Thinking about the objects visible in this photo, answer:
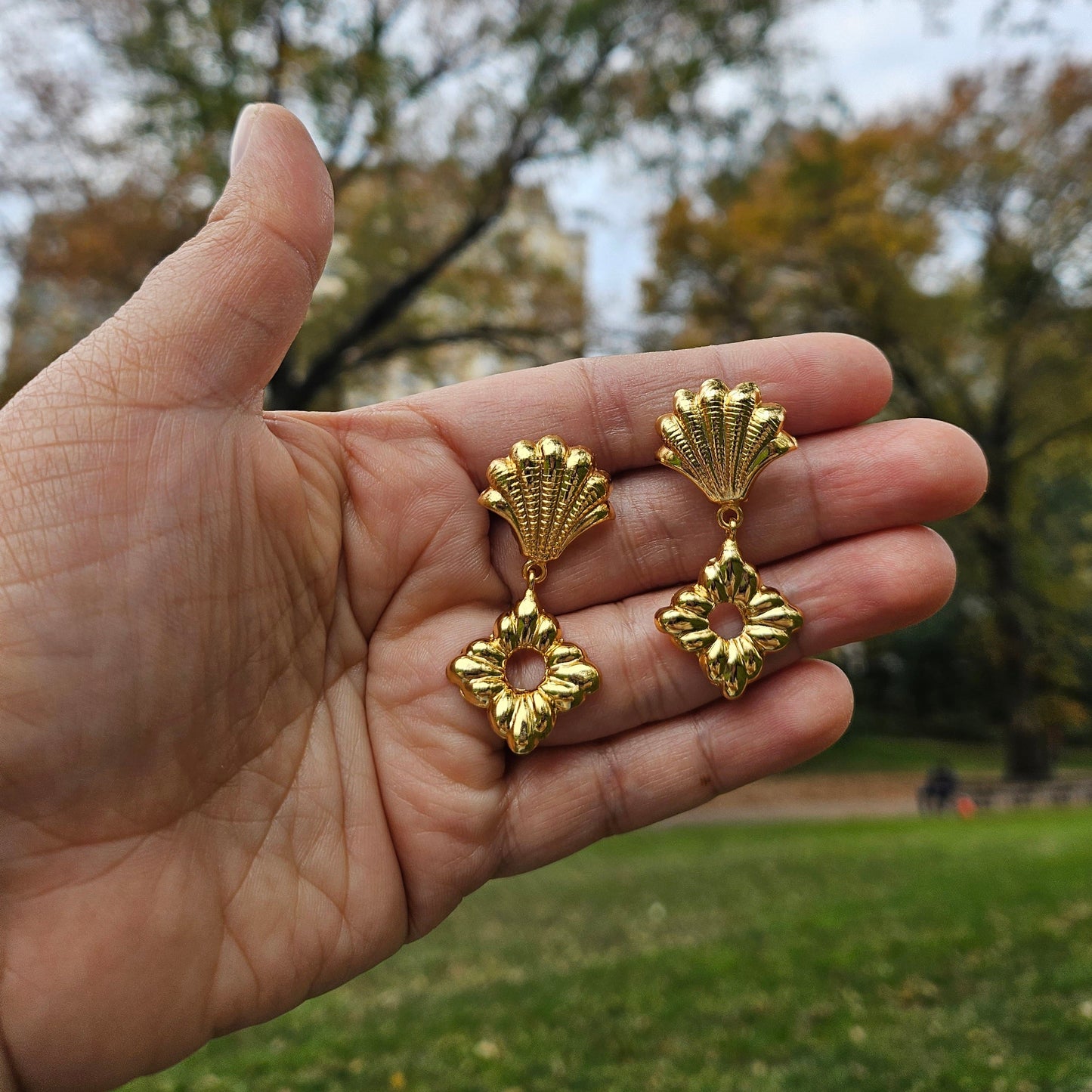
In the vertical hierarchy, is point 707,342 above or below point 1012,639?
above

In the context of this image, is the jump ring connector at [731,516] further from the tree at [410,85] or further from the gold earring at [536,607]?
the tree at [410,85]

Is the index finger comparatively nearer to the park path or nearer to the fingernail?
the fingernail

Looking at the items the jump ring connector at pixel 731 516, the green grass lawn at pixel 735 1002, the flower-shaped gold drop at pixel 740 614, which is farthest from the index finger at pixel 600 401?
the green grass lawn at pixel 735 1002

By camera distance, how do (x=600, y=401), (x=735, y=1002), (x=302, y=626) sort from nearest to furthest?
(x=302, y=626)
(x=600, y=401)
(x=735, y=1002)

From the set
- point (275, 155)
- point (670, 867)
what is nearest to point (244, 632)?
point (275, 155)

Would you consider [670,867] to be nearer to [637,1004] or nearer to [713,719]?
[637,1004]

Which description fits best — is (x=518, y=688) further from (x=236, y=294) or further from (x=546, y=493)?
(x=236, y=294)

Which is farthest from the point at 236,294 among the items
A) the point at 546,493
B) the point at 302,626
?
the point at 546,493
